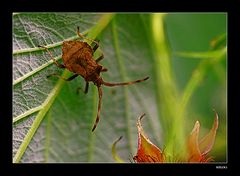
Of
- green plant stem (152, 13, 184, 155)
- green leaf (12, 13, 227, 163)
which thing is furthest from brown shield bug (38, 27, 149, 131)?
green plant stem (152, 13, 184, 155)

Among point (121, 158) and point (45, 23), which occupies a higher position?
point (45, 23)

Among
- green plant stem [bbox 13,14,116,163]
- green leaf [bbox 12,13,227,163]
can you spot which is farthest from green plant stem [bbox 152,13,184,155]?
green plant stem [bbox 13,14,116,163]

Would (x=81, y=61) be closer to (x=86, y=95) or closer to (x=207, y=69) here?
(x=86, y=95)

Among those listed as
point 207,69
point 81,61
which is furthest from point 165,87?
point 81,61

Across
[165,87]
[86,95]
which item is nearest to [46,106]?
[86,95]

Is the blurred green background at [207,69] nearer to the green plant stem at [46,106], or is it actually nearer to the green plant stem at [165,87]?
the green plant stem at [165,87]

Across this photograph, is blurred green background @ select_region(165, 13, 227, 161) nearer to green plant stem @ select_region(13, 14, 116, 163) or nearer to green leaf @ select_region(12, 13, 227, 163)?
green leaf @ select_region(12, 13, 227, 163)

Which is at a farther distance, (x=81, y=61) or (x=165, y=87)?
(x=165, y=87)

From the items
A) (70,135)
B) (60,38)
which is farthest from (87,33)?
(70,135)
